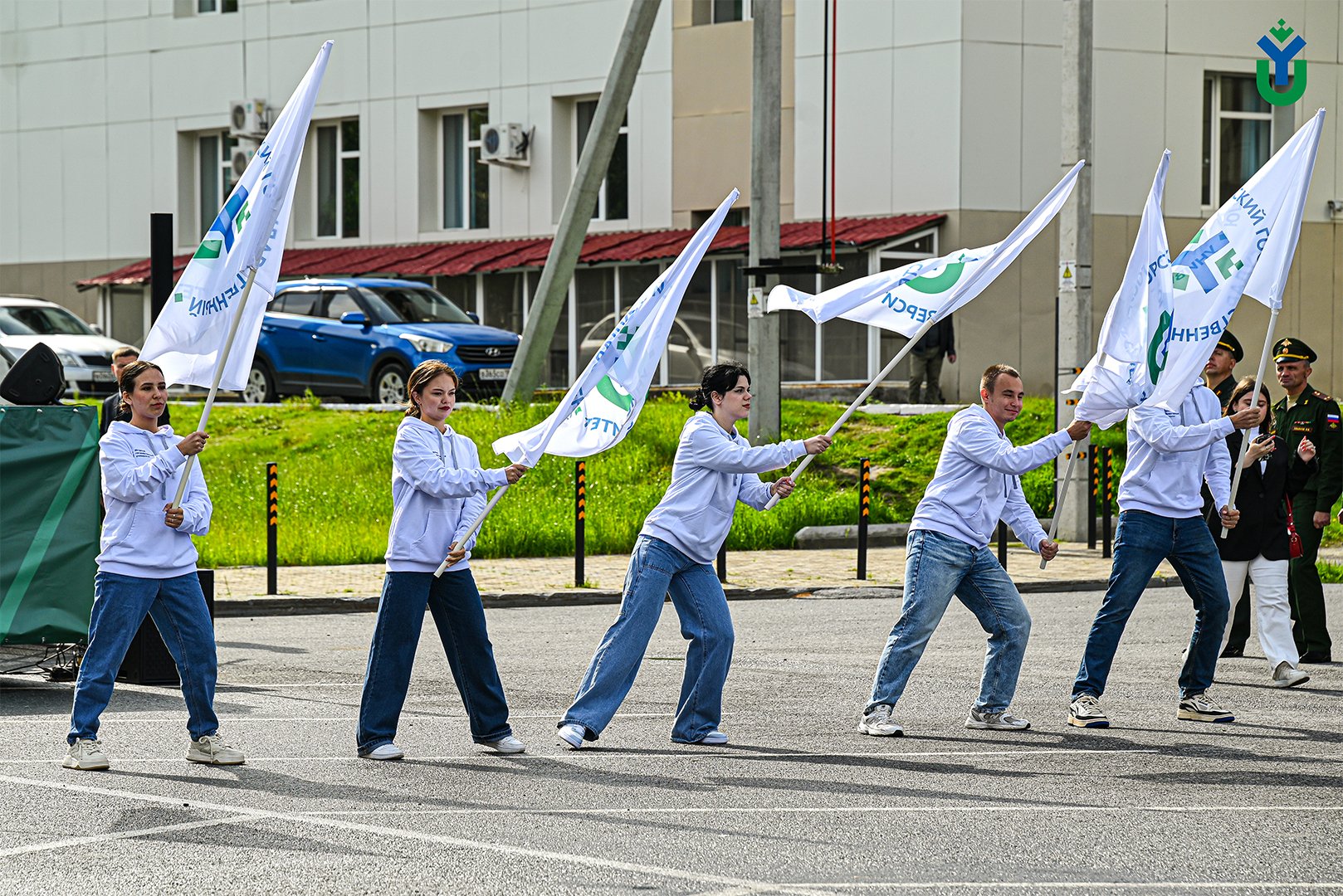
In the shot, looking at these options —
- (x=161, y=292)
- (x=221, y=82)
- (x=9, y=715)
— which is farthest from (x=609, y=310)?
(x=9, y=715)

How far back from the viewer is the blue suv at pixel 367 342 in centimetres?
2620

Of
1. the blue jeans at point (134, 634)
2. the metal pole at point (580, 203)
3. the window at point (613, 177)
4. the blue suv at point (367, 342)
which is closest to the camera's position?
the blue jeans at point (134, 634)

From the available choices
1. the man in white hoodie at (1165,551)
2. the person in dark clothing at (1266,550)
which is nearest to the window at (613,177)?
the person in dark clothing at (1266,550)

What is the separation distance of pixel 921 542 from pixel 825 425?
595 inches

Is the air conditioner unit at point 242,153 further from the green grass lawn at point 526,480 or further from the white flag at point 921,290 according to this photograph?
the white flag at point 921,290

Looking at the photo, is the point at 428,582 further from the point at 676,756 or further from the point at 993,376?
the point at 993,376

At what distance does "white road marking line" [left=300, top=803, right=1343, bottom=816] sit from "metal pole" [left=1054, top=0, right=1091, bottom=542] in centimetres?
1209

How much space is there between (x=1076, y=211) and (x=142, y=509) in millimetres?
13165

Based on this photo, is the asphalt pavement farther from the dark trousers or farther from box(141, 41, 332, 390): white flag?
box(141, 41, 332, 390): white flag

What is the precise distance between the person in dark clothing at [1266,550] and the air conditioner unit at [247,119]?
30.5 metres

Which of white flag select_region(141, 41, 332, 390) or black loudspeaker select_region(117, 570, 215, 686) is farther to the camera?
black loudspeaker select_region(117, 570, 215, 686)

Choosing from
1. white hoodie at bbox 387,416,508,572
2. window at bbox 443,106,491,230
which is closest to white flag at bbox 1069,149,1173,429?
white hoodie at bbox 387,416,508,572

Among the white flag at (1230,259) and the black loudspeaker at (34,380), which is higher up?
the white flag at (1230,259)

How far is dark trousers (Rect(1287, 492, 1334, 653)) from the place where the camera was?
11.3 metres
